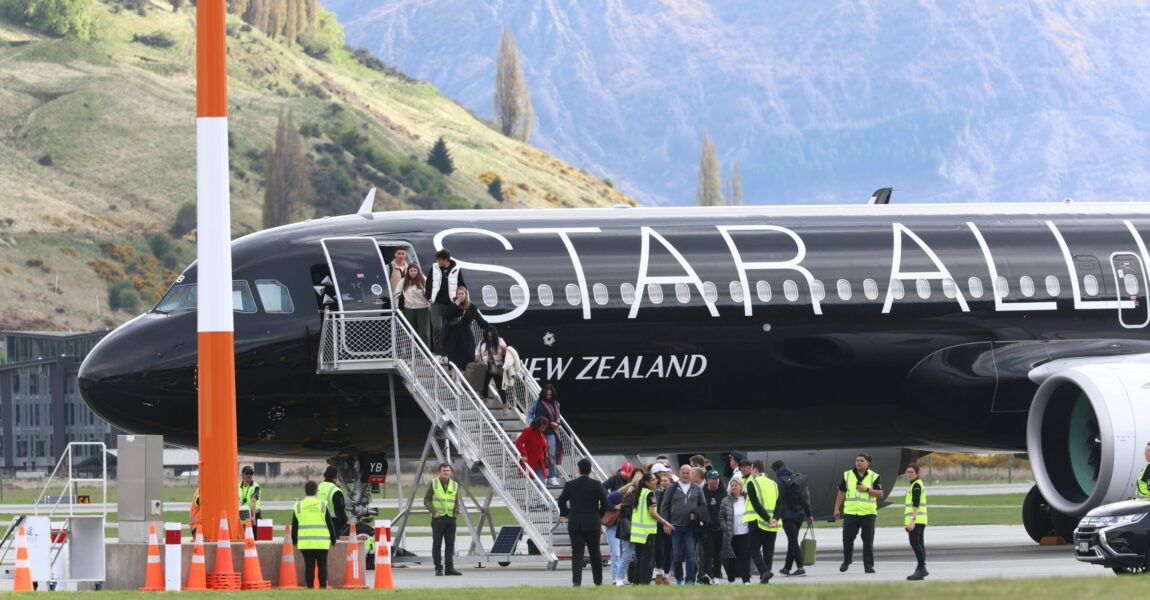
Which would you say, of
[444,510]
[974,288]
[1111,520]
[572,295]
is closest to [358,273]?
[572,295]

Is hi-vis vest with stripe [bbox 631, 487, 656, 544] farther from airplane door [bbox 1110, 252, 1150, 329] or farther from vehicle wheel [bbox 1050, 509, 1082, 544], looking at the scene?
vehicle wheel [bbox 1050, 509, 1082, 544]

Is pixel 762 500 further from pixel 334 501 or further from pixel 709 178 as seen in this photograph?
pixel 709 178

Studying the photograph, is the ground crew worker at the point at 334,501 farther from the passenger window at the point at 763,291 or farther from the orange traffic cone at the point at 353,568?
the passenger window at the point at 763,291

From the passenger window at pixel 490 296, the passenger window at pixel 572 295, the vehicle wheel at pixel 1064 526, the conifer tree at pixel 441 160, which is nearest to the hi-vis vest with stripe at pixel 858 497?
the passenger window at pixel 572 295

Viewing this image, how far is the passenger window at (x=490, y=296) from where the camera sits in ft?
79.4

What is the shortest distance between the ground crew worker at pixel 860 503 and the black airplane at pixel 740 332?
2730mm

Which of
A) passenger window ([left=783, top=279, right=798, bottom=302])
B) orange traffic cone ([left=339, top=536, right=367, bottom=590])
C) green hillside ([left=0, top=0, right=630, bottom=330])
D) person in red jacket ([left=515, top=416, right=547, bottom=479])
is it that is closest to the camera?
orange traffic cone ([left=339, top=536, right=367, bottom=590])

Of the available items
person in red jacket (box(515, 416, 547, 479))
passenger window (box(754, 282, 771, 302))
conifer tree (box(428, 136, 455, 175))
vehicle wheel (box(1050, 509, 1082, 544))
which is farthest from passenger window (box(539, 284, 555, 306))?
conifer tree (box(428, 136, 455, 175))

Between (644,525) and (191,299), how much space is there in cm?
709

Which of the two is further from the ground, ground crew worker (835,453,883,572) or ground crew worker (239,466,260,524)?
ground crew worker (239,466,260,524)

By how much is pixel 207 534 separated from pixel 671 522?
5119 mm

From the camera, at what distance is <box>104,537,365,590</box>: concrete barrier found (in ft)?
64.4

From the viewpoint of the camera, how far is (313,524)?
19.4 m

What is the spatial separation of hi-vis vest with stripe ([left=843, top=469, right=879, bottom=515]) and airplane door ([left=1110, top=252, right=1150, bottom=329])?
6164mm
